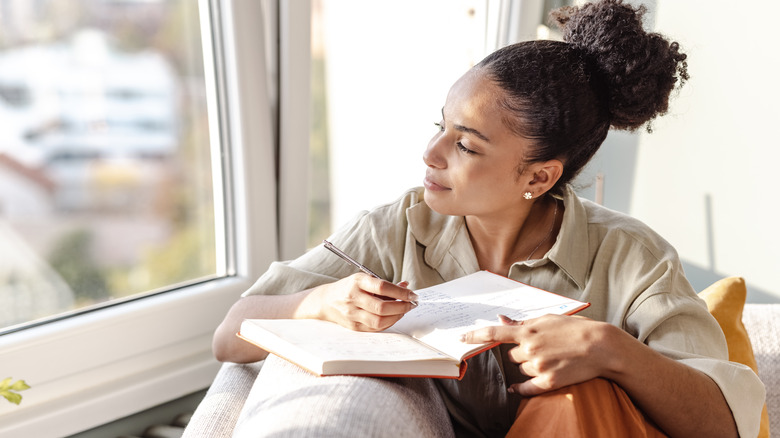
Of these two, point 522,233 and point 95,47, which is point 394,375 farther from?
point 95,47

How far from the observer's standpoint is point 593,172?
228 centimetres

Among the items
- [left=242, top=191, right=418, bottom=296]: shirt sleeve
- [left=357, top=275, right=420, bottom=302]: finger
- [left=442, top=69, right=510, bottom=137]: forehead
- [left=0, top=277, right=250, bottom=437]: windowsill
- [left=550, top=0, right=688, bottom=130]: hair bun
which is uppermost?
[left=550, top=0, right=688, bottom=130]: hair bun

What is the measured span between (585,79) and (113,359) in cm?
121

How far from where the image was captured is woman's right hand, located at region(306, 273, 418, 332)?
1093 millimetres

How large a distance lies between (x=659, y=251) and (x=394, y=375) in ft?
1.88

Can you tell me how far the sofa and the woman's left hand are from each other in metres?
0.47

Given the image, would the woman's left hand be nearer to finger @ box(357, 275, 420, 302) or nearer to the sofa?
finger @ box(357, 275, 420, 302)

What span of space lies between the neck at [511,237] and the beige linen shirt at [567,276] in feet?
0.14

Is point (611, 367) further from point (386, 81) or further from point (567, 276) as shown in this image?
point (386, 81)

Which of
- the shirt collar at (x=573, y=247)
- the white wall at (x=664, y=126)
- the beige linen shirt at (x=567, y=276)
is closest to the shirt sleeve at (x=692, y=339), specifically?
the beige linen shirt at (x=567, y=276)

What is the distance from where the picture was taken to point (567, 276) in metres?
1.34

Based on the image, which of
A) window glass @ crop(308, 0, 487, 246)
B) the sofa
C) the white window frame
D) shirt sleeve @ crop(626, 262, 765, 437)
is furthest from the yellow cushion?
the white window frame

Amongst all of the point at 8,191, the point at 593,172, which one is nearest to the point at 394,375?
the point at 8,191

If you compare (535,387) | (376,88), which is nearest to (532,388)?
(535,387)
